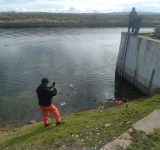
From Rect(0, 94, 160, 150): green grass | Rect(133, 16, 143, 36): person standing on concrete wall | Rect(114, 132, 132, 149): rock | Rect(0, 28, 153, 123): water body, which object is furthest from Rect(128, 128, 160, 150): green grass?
Rect(133, 16, 143, 36): person standing on concrete wall

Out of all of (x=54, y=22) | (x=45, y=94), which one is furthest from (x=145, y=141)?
(x=54, y=22)

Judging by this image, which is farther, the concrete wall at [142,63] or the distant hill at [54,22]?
the distant hill at [54,22]

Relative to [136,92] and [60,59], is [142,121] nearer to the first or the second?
[136,92]

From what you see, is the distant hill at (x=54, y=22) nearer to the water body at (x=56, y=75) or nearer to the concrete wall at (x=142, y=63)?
the water body at (x=56, y=75)

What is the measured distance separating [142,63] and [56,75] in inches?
337

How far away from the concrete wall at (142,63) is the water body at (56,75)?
6.89 ft

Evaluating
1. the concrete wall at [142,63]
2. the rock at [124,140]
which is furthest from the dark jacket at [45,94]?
the concrete wall at [142,63]

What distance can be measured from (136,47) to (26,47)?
64.9 feet

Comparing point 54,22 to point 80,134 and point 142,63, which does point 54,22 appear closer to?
point 142,63

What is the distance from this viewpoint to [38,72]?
16828 mm

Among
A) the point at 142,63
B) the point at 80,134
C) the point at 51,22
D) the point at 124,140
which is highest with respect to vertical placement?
the point at 51,22

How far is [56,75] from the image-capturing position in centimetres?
1620

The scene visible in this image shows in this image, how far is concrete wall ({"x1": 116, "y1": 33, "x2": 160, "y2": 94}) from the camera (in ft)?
34.8

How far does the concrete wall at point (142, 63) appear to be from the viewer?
1062 centimetres
